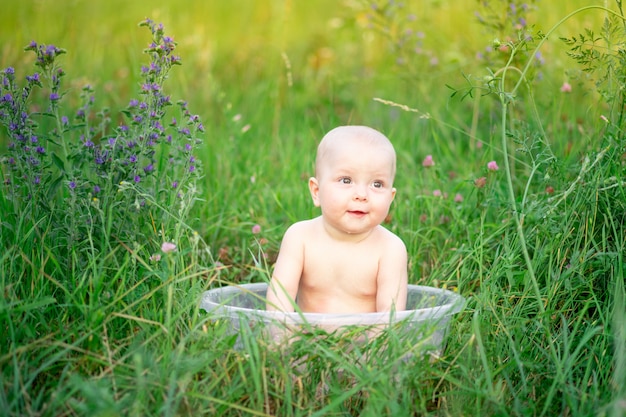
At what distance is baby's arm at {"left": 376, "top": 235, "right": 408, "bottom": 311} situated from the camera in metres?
2.57

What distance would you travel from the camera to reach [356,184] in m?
2.55

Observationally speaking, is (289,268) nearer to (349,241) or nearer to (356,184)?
(349,241)

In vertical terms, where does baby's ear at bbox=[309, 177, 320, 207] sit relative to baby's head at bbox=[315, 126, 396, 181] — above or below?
below

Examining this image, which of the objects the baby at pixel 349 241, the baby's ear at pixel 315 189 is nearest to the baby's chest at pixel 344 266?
the baby at pixel 349 241

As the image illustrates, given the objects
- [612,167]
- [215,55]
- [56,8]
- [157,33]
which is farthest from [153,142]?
[56,8]

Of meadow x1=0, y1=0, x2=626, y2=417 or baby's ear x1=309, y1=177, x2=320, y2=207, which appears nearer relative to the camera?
meadow x1=0, y1=0, x2=626, y2=417

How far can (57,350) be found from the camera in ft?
7.06

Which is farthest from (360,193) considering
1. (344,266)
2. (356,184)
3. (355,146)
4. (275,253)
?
(275,253)

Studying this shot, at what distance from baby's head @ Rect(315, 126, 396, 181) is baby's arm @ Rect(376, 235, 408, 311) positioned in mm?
261

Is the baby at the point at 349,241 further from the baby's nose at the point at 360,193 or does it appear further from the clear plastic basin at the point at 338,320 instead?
the clear plastic basin at the point at 338,320

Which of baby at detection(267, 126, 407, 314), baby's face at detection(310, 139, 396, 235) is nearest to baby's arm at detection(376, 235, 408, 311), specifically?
baby at detection(267, 126, 407, 314)

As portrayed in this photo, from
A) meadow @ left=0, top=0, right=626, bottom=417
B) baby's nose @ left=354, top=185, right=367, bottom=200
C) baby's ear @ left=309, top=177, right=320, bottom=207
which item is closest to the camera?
meadow @ left=0, top=0, right=626, bottom=417

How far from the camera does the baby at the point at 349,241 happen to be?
2.54 metres

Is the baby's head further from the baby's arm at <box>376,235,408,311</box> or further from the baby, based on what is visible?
the baby's arm at <box>376,235,408,311</box>
